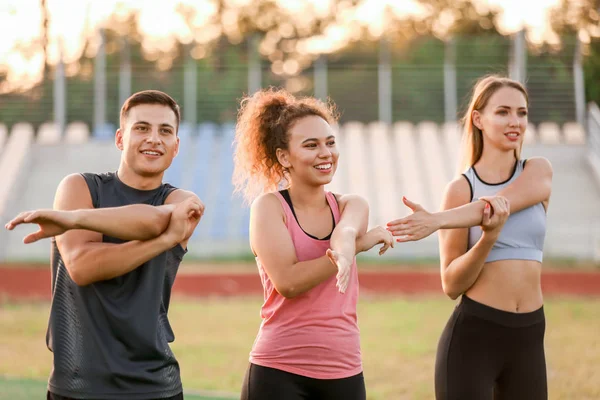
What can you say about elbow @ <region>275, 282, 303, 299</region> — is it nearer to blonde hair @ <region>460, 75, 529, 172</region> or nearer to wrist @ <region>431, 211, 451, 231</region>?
wrist @ <region>431, 211, 451, 231</region>

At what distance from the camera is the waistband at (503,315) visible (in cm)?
377

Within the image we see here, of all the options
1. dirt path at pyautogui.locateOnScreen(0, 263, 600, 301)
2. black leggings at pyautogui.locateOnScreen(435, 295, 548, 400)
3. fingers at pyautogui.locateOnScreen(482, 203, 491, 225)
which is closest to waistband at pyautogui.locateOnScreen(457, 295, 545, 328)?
black leggings at pyautogui.locateOnScreen(435, 295, 548, 400)

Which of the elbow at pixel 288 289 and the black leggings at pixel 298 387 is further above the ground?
the elbow at pixel 288 289

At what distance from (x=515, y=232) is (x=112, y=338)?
1.74m

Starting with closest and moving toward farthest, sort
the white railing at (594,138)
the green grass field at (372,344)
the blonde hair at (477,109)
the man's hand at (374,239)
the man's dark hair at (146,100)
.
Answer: the man's hand at (374,239)
the man's dark hair at (146,100)
the blonde hair at (477,109)
the green grass field at (372,344)
the white railing at (594,138)

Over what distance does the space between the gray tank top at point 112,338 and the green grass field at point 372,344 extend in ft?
12.7

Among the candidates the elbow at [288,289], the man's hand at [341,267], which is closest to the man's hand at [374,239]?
the man's hand at [341,267]

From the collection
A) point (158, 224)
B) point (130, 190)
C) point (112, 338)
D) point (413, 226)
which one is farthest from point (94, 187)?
point (413, 226)

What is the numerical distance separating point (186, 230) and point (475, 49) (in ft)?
69.6

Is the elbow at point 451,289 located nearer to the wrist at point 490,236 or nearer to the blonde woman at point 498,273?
the blonde woman at point 498,273

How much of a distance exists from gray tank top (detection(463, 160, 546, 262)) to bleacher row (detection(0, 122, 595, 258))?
51.9 ft

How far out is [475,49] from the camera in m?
23.5

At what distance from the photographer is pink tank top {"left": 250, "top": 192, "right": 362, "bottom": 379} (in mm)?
3441

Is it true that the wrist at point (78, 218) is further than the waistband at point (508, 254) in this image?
No
